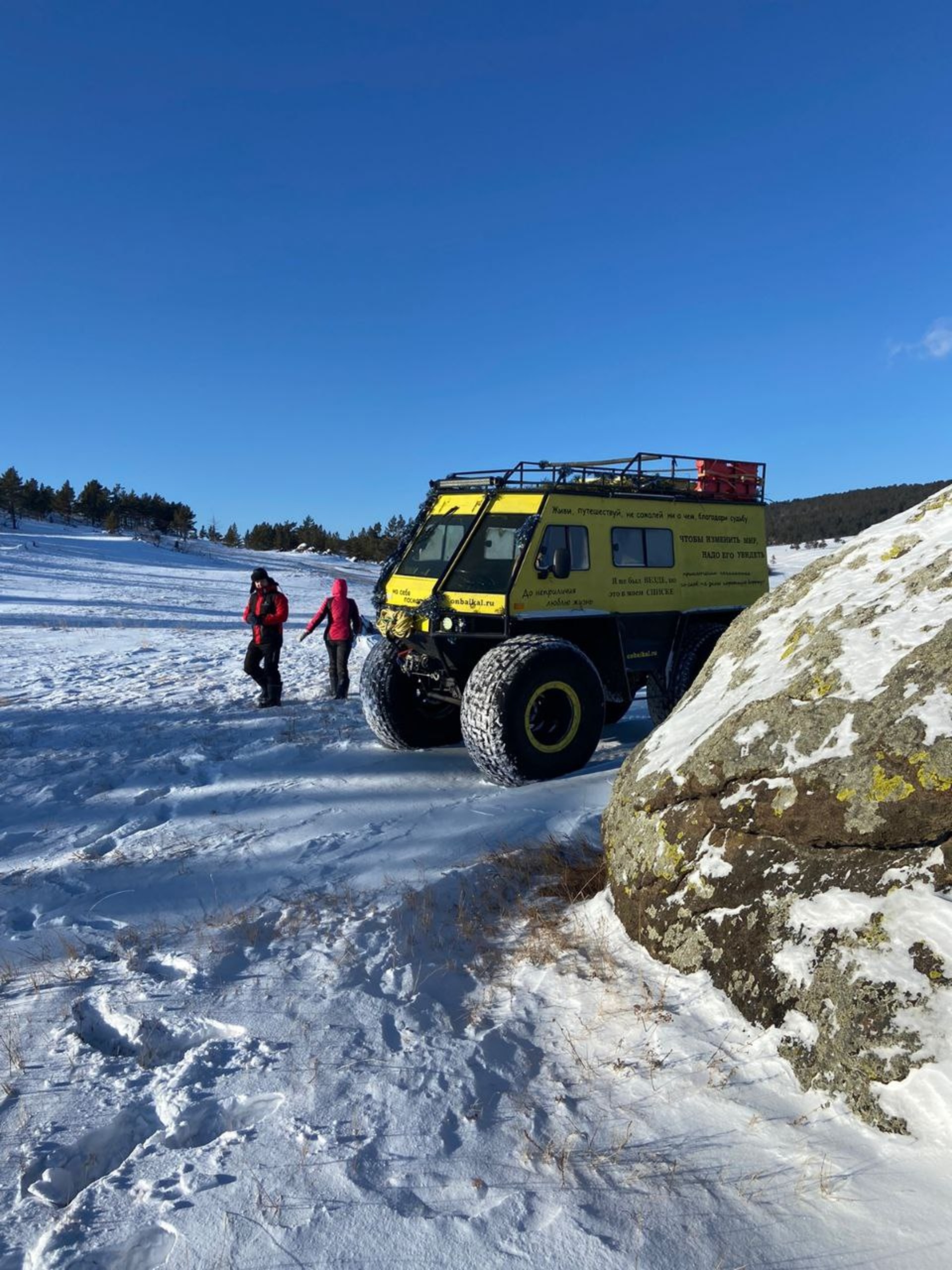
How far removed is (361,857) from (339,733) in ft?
12.1

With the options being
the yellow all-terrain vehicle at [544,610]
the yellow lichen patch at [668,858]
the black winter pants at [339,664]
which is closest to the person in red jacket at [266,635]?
the black winter pants at [339,664]

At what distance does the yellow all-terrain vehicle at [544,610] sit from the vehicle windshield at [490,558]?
1 cm

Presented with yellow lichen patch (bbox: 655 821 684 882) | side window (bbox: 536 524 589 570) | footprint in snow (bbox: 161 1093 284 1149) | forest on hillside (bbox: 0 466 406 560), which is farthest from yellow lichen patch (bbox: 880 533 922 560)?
forest on hillside (bbox: 0 466 406 560)

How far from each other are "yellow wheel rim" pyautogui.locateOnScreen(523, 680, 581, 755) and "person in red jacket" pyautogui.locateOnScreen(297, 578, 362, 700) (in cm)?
410

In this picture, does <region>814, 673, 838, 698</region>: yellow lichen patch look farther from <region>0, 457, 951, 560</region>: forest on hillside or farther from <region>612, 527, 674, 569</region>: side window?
<region>0, 457, 951, 560</region>: forest on hillside

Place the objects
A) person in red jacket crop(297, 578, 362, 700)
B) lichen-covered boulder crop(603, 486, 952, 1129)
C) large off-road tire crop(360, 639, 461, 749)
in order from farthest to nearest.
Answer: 1. person in red jacket crop(297, 578, 362, 700)
2. large off-road tire crop(360, 639, 461, 749)
3. lichen-covered boulder crop(603, 486, 952, 1129)

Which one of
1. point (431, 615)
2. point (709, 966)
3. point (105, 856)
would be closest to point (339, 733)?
point (431, 615)

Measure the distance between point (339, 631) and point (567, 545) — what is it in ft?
13.1

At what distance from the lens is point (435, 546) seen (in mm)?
8406

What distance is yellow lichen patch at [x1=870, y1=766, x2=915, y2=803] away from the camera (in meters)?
3.00

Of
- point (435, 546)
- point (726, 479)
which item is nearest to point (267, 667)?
point (435, 546)

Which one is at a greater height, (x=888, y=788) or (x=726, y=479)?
(x=726, y=479)

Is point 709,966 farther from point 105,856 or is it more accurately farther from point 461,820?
point 105,856

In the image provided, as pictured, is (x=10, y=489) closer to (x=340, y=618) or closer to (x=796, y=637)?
(x=340, y=618)
